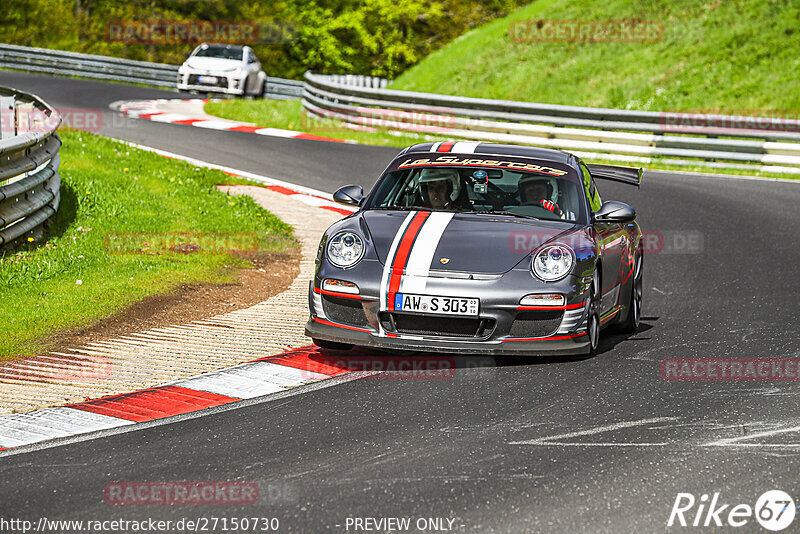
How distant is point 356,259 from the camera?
23.0ft

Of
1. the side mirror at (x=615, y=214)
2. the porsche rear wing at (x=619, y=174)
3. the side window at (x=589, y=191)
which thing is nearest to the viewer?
the side mirror at (x=615, y=214)

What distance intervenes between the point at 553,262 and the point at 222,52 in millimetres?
24266

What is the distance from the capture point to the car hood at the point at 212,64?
29.0m

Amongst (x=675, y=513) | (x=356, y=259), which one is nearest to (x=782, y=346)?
(x=356, y=259)

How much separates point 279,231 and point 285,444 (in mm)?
6775

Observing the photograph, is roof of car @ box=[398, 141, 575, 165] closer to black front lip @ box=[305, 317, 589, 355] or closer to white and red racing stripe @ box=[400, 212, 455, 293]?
white and red racing stripe @ box=[400, 212, 455, 293]

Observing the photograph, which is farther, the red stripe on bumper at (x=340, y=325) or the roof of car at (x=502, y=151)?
the roof of car at (x=502, y=151)
